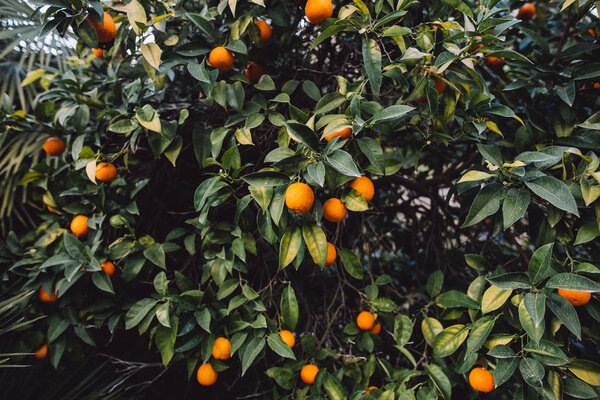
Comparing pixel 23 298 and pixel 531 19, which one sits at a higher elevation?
pixel 531 19

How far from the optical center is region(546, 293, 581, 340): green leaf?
2.62 ft

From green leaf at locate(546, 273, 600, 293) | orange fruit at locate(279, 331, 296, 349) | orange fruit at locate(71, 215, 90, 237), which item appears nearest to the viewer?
green leaf at locate(546, 273, 600, 293)

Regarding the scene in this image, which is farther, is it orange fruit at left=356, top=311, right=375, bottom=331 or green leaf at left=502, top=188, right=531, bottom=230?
orange fruit at left=356, top=311, right=375, bottom=331

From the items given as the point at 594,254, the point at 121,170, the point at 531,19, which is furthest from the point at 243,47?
the point at 531,19

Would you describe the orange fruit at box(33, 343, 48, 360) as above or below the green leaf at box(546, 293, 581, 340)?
below

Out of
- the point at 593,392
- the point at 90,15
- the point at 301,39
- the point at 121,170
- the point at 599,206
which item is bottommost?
the point at 593,392

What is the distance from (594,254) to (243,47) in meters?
1.29

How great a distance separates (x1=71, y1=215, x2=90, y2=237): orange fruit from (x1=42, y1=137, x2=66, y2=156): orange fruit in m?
0.32

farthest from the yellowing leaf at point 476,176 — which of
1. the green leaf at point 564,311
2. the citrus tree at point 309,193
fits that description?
the green leaf at point 564,311

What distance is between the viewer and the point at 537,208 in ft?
3.36

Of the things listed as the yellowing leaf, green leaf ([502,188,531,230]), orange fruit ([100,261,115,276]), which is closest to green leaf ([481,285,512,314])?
green leaf ([502,188,531,230])

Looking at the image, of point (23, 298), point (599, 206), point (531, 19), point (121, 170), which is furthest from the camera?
point (531, 19)

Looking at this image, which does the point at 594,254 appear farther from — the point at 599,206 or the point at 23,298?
the point at 23,298

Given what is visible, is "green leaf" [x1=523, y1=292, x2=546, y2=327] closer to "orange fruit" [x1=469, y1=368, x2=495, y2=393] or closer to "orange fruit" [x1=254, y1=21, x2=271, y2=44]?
"orange fruit" [x1=469, y1=368, x2=495, y2=393]
